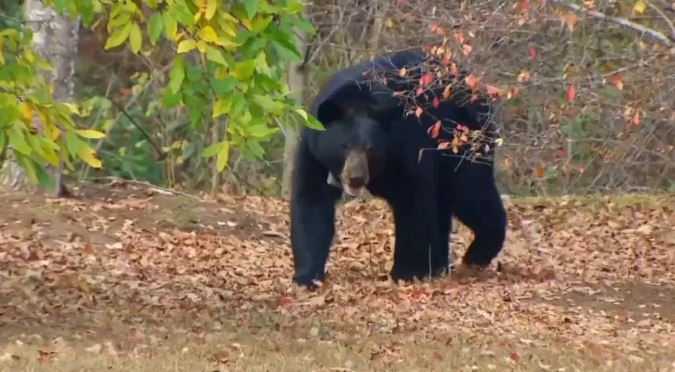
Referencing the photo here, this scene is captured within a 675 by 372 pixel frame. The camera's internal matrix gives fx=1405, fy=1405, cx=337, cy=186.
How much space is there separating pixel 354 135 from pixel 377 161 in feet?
0.87

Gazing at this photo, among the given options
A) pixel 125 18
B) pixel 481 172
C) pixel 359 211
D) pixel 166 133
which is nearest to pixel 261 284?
pixel 481 172

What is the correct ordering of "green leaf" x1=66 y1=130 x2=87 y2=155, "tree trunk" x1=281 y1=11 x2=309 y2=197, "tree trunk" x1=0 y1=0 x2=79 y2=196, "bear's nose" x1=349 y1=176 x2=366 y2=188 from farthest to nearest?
"tree trunk" x1=281 y1=11 x2=309 y2=197 < "tree trunk" x1=0 y1=0 x2=79 y2=196 < "bear's nose" x1=349 y1=176 x2=366 y2=188 < "green leaf" x1=66 y1=130 x2=87 y2=155

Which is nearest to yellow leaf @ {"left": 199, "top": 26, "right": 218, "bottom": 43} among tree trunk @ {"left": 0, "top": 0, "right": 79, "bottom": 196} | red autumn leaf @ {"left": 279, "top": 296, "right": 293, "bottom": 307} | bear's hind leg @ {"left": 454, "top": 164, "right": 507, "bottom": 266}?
Answer: red autumn leaf @ {"left": 279, "top": 296, "right": 293, "bottom": 307}

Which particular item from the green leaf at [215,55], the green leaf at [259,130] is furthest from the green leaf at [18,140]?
the green leaf at [259,130]

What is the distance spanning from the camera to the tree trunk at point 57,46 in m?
12.7

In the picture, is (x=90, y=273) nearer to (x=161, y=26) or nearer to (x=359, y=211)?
(x=161, y=26)

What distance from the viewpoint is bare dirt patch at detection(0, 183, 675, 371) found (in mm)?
7336

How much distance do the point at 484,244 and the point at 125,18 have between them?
4.73 meters

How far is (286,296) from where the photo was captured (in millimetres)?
9258

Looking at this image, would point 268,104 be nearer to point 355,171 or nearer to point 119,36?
point 119,36

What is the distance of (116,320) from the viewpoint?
8.04 m

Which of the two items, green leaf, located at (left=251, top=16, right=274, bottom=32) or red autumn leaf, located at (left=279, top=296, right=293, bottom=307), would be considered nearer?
green leaf, located at (left=251, top=16, right=274, bottom=32)

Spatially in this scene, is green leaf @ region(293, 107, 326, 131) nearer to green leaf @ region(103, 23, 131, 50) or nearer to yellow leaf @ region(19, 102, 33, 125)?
green leaf @ region(103, 23, 131, 50)

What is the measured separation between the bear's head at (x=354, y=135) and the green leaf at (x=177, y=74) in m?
2.49
